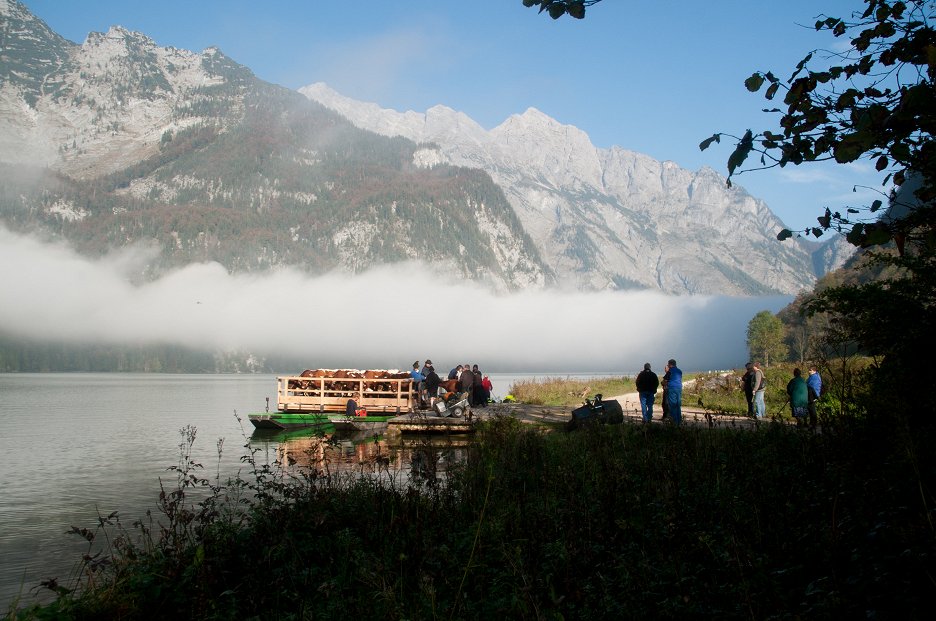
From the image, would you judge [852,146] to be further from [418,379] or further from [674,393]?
[418,379]

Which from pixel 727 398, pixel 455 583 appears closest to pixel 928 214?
pixel 455 583

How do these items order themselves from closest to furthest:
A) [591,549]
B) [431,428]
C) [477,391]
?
1. [591,549]
2. [431,428]
3. [477,391]

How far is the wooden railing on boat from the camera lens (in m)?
32.9

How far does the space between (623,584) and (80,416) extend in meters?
56.0

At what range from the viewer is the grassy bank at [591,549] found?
185 inches

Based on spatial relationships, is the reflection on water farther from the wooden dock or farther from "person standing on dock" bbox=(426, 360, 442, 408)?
"person standing on dock" bbox=(426, 360, 442, 408)

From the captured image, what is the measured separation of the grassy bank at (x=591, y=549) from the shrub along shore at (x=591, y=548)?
1.0 inches

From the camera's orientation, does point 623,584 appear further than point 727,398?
No

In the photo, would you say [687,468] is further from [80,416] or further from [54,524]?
[80,416]

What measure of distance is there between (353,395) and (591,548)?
91.0 feet

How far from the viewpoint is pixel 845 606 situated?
4.03 m

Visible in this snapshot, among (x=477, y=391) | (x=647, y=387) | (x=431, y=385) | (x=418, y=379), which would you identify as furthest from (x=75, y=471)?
(x=647, y=387)

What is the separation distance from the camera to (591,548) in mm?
6387

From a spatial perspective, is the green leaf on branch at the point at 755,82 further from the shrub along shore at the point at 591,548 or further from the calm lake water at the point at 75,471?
the calm lake water at the point at 75,471
